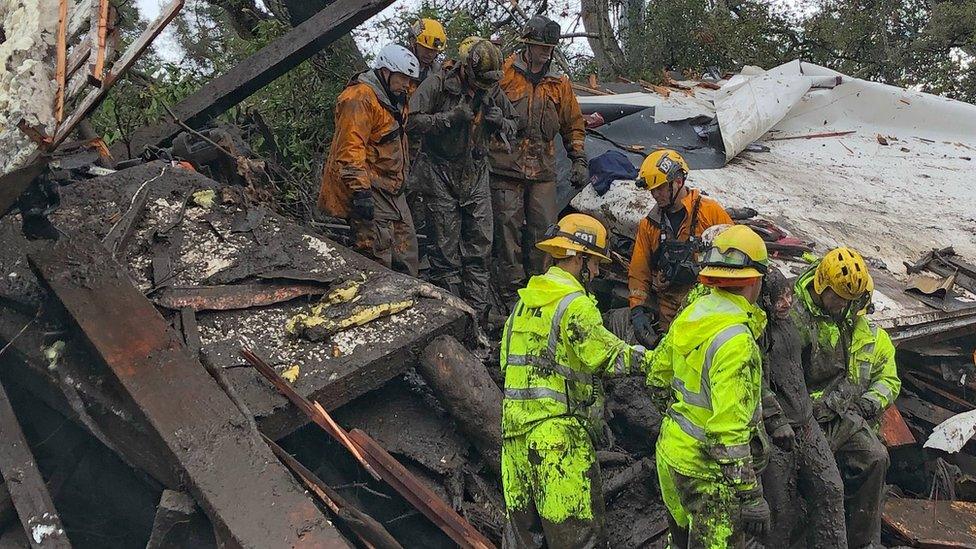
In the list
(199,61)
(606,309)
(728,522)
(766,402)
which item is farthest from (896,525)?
(199,61)

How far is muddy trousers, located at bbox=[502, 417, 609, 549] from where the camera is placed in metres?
3.28

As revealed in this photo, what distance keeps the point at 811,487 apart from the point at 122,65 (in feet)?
12.7

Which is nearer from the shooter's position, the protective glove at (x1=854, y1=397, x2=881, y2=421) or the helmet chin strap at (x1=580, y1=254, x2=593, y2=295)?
the helmet chin strap at (x1=580, y1=254, x2=593, y2=295)

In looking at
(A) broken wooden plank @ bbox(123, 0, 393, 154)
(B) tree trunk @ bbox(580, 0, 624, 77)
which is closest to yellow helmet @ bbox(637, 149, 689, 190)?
(A) broken wooden plank @ bbox(123, 0, 393, 154)

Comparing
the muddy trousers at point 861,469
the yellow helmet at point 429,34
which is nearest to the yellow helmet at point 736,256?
the muddy trousers at point 861,469

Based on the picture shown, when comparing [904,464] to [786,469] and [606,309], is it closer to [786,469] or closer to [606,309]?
[786,469]

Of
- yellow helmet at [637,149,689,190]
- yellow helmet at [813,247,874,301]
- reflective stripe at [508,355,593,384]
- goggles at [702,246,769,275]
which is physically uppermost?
yellow helmet at [637,149,689,190]

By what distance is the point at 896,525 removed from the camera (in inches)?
164

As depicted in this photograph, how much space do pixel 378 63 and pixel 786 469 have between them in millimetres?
3724

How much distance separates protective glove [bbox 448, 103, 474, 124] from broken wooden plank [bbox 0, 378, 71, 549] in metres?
3.32

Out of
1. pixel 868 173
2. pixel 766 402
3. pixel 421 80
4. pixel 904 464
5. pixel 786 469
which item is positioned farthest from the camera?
pixel 868 173

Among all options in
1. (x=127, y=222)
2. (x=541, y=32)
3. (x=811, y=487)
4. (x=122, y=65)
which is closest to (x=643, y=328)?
(x=811, y=487)

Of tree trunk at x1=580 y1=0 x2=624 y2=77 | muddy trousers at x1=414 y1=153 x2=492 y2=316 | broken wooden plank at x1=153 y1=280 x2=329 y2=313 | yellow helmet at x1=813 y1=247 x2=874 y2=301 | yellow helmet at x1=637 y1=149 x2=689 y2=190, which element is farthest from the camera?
tree trunk at x1=580 y1=0 x2=624 y2=77

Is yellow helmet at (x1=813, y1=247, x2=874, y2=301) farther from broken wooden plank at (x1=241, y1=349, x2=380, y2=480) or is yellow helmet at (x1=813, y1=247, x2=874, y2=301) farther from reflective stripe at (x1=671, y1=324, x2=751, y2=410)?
broken wooden plank at (x1=241, y1=349, x2=380, y2=480)
